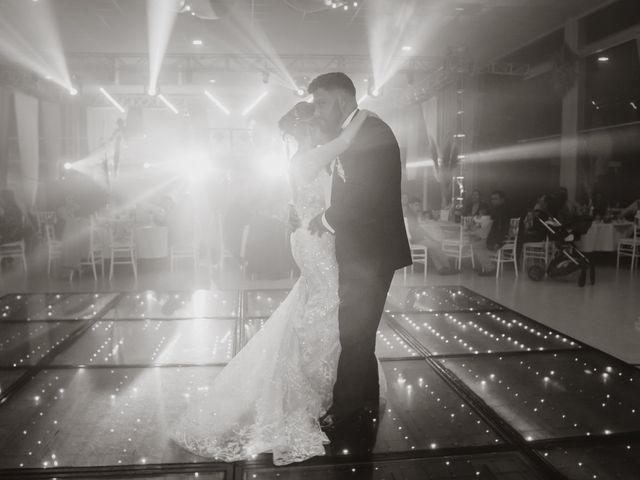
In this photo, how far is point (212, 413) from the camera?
2.68 metres

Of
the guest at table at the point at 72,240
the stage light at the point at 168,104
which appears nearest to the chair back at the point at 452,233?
the guest at table at the point at 72,240

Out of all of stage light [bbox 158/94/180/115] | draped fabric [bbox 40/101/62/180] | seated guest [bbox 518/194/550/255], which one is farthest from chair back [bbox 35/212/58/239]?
seated guest [bbox 518/194/550/255]

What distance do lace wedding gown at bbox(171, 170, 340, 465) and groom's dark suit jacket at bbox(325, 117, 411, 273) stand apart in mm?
315

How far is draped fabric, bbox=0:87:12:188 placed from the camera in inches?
469

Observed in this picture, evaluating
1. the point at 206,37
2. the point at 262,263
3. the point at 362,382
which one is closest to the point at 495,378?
the point at 362,382

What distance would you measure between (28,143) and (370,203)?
43.4 feet

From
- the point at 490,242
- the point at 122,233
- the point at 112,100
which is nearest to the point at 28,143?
the point at 112,100

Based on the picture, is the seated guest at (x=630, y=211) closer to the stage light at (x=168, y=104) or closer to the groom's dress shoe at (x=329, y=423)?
the groom's dress shoe at (x=329, y=423)

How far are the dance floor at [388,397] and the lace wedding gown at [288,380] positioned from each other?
0.09 m

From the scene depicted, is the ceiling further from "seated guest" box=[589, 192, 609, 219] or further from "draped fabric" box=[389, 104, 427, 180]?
"draped fabric" box=[389, 104, 427, 180]

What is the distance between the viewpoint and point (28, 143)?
527 inches

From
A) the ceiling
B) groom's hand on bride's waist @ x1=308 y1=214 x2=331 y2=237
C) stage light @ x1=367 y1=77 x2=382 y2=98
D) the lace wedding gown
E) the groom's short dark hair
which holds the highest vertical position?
the ceiling

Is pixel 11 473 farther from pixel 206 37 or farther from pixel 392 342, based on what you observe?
pixel 206 37

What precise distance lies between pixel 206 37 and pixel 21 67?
4063mm
